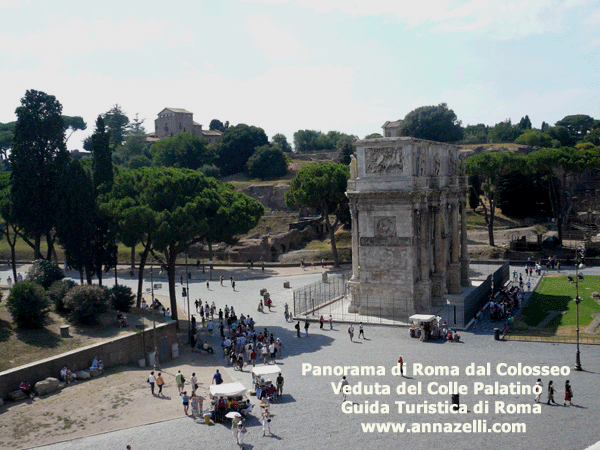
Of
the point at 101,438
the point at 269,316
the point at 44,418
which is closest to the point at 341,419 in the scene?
the point at 101,438

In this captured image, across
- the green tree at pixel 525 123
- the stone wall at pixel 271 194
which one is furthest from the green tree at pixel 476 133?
the stone wall at pixel 271 194

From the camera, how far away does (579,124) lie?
140 metres

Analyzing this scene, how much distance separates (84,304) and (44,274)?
22.2 ft

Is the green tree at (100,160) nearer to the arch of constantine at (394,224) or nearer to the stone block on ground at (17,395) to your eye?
the arch of constantine at (394,224)

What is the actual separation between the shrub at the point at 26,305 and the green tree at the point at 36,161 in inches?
618

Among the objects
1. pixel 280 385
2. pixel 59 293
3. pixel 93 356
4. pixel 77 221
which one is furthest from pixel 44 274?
pixel 280 385

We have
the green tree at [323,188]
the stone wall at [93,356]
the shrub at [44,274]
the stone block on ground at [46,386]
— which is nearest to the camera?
the stone wall at [93,356]

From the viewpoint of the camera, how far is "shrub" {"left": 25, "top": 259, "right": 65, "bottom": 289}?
37094 mm

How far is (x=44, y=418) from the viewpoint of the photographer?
23203 mm

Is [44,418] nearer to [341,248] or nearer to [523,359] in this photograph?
[523,359]

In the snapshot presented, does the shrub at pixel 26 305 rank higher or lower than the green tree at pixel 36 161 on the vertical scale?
lower

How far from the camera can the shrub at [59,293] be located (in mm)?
33875

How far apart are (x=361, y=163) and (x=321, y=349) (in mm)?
13340

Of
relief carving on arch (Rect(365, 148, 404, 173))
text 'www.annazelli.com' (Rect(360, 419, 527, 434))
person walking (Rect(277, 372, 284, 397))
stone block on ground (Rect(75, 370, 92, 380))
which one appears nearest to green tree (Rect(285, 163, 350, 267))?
relief carving on arch (Rect(365, 148, 404, 173))
